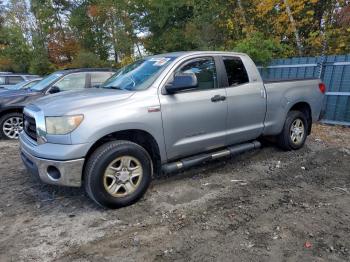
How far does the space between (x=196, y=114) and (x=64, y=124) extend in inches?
67.5

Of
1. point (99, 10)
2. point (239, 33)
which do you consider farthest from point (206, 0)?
point (99, 10)

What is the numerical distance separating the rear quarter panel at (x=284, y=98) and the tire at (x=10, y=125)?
564cm

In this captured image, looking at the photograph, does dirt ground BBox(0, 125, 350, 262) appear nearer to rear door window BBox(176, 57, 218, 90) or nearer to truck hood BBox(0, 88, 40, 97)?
rear door window BBox(176, 57, 218, 90)

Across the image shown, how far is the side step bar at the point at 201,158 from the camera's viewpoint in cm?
419

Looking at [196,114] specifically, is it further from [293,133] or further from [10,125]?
[10,125]

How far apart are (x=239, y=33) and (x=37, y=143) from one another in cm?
1392

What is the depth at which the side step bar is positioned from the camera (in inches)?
165

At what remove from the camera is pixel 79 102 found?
368cm

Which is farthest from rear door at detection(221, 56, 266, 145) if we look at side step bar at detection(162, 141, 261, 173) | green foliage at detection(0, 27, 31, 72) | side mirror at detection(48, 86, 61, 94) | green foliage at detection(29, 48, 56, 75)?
green foliage at detection(0, 27, 31, 72)

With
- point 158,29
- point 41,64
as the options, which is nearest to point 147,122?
point 158,29

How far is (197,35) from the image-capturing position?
56.3 ft

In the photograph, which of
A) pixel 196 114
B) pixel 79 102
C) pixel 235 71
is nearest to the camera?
pixel 79 102

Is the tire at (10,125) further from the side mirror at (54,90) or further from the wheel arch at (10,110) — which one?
the side mirror at (54,90)

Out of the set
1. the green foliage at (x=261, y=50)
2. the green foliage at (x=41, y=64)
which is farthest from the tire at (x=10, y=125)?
the green foliage at (x=41, y=64)
